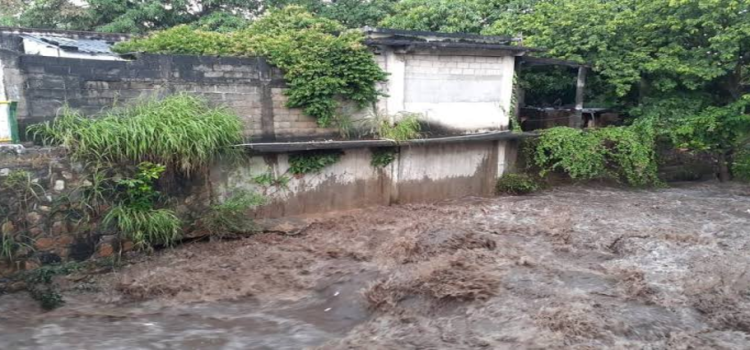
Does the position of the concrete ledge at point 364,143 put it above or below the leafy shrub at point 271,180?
above

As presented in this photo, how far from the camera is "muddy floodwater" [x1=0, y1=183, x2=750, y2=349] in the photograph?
497 centimetres

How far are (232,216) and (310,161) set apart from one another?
1532 mm

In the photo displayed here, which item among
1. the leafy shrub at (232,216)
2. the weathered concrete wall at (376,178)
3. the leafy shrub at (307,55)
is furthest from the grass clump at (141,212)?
the leafy shrub at (307,55)

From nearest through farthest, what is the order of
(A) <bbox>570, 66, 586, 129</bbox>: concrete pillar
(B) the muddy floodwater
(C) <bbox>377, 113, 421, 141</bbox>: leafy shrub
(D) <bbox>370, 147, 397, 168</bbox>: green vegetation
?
(B) the muddy floodwater → (C) <bbox>377, 113, 421, 141</bbox>: leafy shrub → (D) <bbox>370, 147, 397, 168</bbox>: green vegetation → (A) <bbox>570, 66, 586, 129</bbox>: concrete pillar

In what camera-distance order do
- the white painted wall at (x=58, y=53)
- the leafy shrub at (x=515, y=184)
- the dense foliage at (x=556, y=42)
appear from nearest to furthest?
the white painted wall at (x=58, y=53) < the dense foliage at (x=556, y=42) < the leafy shrub at (x=515, y=184)

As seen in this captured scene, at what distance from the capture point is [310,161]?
826 cm

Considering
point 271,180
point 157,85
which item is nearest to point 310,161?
point 271,180

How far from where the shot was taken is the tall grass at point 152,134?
6.24 m

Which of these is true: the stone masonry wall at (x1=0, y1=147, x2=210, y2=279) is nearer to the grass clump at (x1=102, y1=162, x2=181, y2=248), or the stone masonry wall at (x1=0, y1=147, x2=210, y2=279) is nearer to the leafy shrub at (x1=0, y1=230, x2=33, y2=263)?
the leafy shrub at (x1=0, y1=230, x2=33, y2=263)

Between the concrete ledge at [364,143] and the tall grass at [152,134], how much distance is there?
543 mm

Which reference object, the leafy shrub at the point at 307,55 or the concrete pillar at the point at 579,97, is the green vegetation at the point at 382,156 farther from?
the concrete pillar at the point at 579,97

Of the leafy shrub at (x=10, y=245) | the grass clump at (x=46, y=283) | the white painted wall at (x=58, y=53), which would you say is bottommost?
the grass clump at (x=46, y=283)

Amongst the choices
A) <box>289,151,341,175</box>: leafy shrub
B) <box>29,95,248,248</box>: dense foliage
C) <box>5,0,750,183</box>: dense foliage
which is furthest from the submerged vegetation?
<box>29,95,248,248</box>: dense foliage

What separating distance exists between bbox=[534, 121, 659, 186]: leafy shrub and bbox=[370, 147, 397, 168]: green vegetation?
3.27 meters
